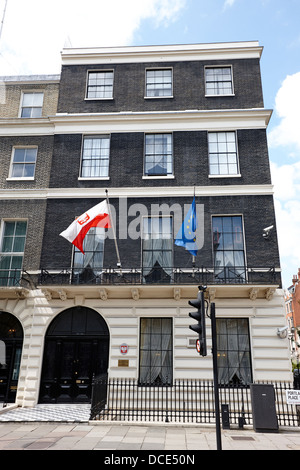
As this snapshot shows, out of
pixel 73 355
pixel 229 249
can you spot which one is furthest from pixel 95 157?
pixel 73 355

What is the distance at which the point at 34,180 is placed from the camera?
17.2 metres

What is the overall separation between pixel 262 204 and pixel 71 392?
11277mm

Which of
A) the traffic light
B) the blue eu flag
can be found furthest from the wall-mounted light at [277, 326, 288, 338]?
the traffic light

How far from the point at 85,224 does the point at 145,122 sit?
6.71 metres

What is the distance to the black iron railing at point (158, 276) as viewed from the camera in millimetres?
14695

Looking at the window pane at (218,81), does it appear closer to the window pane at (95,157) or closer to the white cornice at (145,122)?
the white cornice at (145,122)

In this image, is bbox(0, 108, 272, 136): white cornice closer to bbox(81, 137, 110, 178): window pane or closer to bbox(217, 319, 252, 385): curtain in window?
bbox(81, 137, 110, 178): window pane

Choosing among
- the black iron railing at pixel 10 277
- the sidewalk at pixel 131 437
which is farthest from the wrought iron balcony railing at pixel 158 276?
the sidewalk at pixel 131 437

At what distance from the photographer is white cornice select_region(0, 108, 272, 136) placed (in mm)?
17062

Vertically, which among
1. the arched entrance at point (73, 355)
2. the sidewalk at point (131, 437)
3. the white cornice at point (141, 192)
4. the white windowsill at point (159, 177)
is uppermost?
the white windowsill at point (159, 177)

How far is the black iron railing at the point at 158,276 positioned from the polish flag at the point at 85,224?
207cm

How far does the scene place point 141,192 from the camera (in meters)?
16.3

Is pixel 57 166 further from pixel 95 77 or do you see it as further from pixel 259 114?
pixel 259 114

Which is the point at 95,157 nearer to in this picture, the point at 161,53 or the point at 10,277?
the point at 161,53
